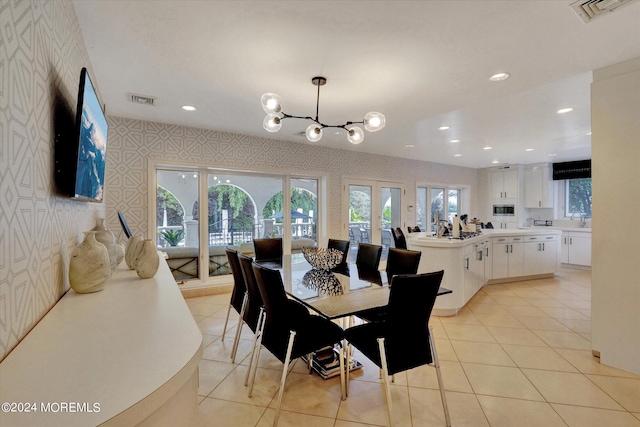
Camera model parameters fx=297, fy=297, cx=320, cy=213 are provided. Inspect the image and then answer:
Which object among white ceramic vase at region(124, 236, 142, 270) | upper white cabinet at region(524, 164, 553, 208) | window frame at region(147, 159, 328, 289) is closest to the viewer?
white ceramic vase at region(124, 236, 142, 270)

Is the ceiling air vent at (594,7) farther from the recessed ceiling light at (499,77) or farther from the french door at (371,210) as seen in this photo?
the french door at (371,210)

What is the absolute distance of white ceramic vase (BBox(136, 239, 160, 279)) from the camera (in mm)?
1816

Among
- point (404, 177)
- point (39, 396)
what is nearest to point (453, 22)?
point (39, 396)

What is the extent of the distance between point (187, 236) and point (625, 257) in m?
4.84

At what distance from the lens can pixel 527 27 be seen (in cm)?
189

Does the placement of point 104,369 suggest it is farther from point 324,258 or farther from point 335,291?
point 324,258

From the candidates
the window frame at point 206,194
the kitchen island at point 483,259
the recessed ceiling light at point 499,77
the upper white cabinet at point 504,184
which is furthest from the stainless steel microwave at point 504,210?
the recessed ceiling light at point 499,77

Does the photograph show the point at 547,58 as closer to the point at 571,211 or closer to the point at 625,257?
the point at 625,257

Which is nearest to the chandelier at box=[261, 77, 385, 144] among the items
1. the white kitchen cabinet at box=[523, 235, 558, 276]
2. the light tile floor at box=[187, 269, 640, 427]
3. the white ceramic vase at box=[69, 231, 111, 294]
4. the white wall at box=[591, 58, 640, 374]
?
the white ceramic vase at box=[69, 231, 111, 294]

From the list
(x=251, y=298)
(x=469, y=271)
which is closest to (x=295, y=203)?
(x=469, y=271)

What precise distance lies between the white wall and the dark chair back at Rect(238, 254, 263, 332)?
2.82 m

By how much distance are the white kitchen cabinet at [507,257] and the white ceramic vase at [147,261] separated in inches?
196

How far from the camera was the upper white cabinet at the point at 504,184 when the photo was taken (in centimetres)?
787

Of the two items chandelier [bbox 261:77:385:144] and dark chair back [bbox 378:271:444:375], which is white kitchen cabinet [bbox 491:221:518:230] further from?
dark chair back [bbox 378:271:444:375]
